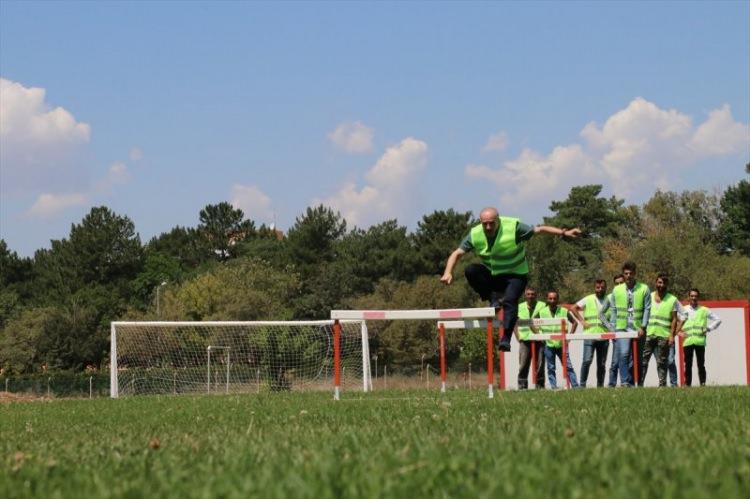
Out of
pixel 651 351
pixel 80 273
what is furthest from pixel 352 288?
pixel 651 351

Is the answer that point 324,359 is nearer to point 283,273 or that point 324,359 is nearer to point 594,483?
point 594,483

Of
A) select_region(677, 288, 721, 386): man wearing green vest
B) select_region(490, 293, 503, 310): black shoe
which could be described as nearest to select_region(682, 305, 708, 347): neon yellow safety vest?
select_region(677, 288, 721, 386): man wearing green vest

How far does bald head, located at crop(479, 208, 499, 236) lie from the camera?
1216 centimetres

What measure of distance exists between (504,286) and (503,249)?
571mm

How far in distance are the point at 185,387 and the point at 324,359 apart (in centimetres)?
424

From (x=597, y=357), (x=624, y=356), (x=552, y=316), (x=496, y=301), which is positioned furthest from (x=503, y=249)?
(x=597, y=357)

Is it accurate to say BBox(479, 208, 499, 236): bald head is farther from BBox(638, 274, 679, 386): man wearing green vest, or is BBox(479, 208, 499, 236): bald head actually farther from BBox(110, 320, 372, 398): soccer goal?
BBox(110, 320, 372, 398): soccer goal

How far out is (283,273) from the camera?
92.1 metres

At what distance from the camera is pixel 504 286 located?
12.8 m

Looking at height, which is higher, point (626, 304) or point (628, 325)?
point (626, 304)

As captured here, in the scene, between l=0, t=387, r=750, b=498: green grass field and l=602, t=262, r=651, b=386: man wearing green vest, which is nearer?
l=0, t=387, r=750, b=498: green grass field

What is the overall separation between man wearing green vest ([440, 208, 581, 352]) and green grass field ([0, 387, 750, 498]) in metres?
4.44

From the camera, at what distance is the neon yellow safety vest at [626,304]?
17641mm

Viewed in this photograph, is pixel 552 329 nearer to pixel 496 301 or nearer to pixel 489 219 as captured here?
pixel 496 301
